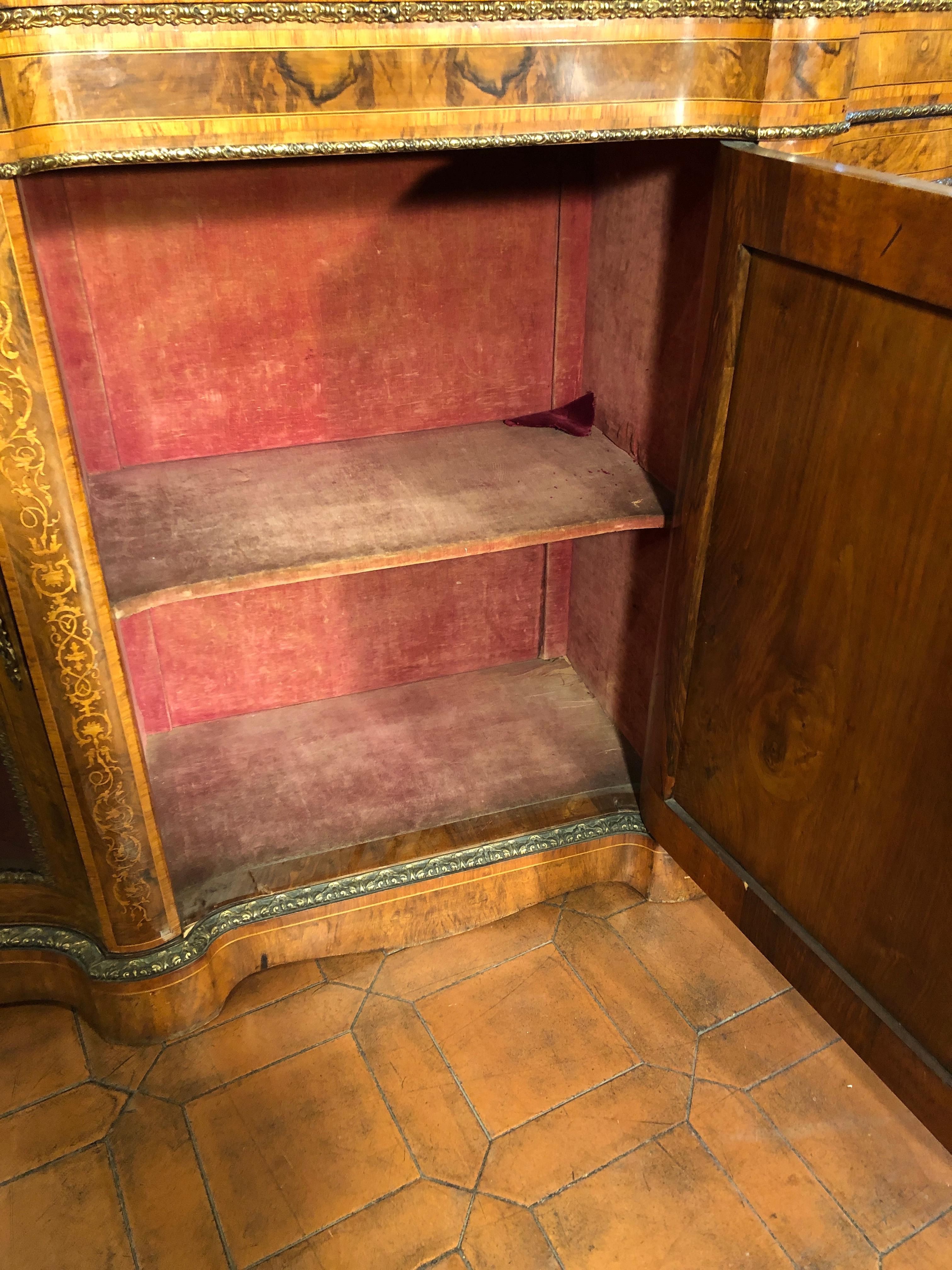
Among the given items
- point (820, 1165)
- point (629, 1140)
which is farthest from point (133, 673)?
point (820, 1165)

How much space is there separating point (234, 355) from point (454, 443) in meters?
0.40

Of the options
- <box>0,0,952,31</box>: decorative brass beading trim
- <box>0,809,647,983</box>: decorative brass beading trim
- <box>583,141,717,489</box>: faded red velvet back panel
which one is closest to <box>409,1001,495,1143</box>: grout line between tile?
<box>0,809,647,983</box>: decorative brass beading trim

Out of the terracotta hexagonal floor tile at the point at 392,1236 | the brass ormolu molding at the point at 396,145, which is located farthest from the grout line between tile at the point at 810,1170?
the brass ormolu molding at the point at 396,145

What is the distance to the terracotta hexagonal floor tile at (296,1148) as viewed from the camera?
1339mm

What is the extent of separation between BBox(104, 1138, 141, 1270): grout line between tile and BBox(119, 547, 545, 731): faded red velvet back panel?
2.49ft

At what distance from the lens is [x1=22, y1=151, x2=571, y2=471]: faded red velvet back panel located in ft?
4.80

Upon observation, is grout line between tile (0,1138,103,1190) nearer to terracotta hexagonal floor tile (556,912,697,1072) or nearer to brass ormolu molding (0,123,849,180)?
terracotta hexagonal floor tile (556,912,697,1072)

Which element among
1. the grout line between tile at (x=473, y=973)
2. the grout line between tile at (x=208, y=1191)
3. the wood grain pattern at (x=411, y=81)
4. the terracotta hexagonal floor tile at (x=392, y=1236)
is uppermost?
the wood grain pattern at (x=411, y=81)

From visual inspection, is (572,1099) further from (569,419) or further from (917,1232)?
(569,419)

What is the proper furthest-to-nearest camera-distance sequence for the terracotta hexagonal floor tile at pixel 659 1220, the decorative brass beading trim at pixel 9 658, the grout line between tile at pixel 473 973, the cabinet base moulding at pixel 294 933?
the grout line between tile at pixel 473 973
the cabinet base moulding at pixel 294 933
the terracotta hexagonal floor tile at pixel 659 1220
the decorative brass beading trim at pixel 9 658

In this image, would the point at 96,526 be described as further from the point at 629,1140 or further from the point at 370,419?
the point at 629,1140

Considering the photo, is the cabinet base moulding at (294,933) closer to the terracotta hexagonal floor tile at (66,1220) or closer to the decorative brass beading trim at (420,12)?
the terracotta hexagonal floor tile at (66,1220)

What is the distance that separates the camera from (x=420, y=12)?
3.24ft

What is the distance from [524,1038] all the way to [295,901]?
0.44 m
